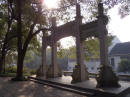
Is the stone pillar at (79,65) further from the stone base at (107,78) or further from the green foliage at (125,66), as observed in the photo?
the green foliage at (125,66)

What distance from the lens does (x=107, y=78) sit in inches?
265

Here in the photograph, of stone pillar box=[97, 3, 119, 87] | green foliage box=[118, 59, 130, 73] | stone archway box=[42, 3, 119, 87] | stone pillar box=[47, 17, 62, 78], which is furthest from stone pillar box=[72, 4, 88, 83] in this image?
green foliage box=[118, 59, 130, 73]

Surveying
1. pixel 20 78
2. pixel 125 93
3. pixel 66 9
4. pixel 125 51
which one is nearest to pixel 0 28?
pixel 20 78

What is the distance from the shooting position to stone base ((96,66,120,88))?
6.65m

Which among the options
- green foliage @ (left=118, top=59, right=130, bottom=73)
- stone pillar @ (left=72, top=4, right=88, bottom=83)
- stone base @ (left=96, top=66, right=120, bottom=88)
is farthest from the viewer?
green foliage @ (left=118, top=59, right=130, bottom=73)

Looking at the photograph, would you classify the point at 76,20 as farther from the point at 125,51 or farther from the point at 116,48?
the point at 116,48

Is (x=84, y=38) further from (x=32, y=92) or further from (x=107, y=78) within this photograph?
(x=32, y=92)

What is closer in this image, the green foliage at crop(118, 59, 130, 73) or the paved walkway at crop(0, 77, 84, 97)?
the paved walkway at crop(0, 77, 84, 97)

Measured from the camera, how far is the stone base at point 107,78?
262 inches

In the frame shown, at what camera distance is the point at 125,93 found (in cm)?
591

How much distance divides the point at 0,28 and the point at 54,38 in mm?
9307

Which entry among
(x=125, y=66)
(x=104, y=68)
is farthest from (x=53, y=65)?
(x=125, y=66)

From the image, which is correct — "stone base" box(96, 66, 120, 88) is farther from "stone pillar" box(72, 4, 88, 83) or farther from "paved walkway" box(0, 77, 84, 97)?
"stone pillar" box(72, 4, 88, 83)

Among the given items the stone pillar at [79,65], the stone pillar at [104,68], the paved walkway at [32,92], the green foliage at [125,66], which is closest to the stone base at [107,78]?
the stone pillar at [104,68]
